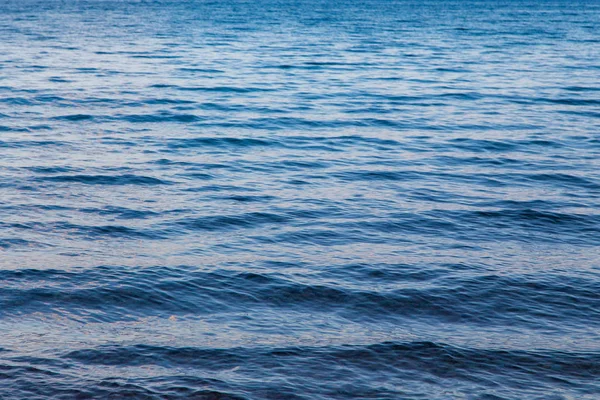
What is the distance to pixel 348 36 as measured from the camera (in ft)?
227

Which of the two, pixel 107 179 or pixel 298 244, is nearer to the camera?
pixel 298 244

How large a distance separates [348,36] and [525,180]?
51.9m

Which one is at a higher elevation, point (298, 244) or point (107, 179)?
point (107, 179)

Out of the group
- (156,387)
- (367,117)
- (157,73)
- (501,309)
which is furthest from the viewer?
(157,73)

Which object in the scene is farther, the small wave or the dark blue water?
the small wave

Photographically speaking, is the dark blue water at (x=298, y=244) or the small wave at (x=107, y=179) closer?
the dark blue water at (x=298, y=244)

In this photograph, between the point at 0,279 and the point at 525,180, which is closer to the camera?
the point at 0,279

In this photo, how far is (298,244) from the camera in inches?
555

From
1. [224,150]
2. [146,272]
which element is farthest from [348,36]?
[146,272]

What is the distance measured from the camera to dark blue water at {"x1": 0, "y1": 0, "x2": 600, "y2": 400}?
938 cm

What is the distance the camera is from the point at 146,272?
40.7ft

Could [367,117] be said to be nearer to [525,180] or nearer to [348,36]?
[525,180]

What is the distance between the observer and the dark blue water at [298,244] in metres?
9.38

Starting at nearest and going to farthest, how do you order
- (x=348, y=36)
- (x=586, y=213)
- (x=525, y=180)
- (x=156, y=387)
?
(x=156, y=387) < (x=586, y=213) < (x=525, y=180) < (x=348, y=36)
